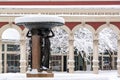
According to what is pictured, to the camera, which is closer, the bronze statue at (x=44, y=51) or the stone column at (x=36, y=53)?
the stone column at (x=36, y=53)

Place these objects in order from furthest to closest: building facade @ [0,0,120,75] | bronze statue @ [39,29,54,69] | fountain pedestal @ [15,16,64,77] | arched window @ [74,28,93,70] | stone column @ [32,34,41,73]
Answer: arched window @ [74,28,93,70], building facade @ [0,0,120,75], bronze statue @ [39,29,54,69], stone column @ [32,34,41,73], fountain pedestal @ [15,16,64,77]

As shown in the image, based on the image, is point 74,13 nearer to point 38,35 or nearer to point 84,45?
point 84,45

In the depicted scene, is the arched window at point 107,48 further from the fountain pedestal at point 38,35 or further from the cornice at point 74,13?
the fountain pedestal at point 38,35

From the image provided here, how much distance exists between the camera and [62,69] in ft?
147

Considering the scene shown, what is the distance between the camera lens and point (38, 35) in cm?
1636

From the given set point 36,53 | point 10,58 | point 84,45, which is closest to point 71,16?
point 84,45

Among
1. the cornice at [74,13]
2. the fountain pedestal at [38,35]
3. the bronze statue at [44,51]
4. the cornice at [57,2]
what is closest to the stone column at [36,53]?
the fountain pedestal at [38,35]

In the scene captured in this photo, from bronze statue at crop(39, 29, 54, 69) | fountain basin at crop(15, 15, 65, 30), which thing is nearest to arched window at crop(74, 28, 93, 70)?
bronze statue at crop(39, 29, 54, 69)

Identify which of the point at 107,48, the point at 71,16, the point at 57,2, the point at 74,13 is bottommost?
the point at 107,48

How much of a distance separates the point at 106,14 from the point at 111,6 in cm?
125

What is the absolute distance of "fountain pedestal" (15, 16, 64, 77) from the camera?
52.5ft

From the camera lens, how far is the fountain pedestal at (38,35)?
1599 cm

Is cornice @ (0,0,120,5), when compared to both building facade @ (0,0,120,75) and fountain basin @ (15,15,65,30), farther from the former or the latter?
fountain basin @ (15,15,65,30)

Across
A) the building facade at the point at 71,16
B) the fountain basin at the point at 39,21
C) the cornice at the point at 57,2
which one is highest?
the cornice at the point at 57,2
